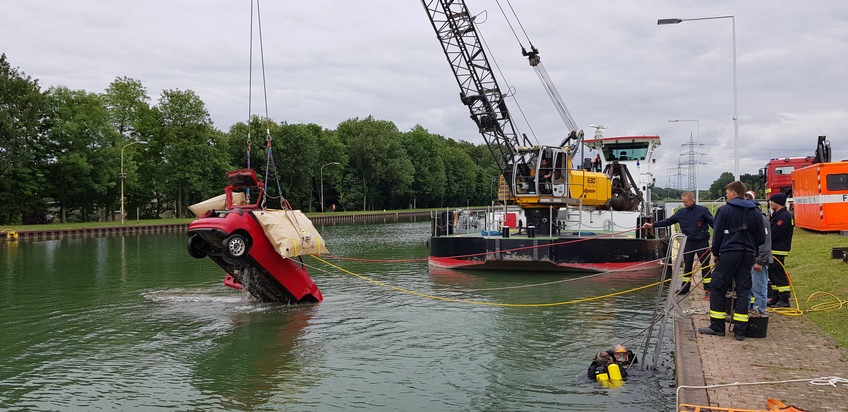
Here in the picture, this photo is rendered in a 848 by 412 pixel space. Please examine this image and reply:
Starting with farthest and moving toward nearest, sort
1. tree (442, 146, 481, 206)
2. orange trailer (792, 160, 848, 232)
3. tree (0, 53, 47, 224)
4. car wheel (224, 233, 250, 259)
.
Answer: tree (442, 146, 481, 206) → tree (0, 53, 47, 224) → orange trailer (792, 160, 848, 232) → car wheel (224, 233, 250, 259)

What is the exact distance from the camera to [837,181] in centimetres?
1978

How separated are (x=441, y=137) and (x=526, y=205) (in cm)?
11283

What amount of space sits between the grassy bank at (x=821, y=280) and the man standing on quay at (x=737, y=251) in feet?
3.60

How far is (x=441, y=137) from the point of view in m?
134

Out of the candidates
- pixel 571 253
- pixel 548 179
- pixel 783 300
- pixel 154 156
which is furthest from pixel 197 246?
pixel 154 156

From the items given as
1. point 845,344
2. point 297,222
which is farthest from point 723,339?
point 297,222

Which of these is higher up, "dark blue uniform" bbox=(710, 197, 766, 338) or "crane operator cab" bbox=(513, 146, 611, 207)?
"crane operator cab" bbox=(513, 146, 611, 207)

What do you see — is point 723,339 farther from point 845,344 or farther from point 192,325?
point 192,325

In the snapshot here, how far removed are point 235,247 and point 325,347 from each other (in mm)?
2680

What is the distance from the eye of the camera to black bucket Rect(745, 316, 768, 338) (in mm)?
8109

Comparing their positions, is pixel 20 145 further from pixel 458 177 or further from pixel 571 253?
pixel 458 177

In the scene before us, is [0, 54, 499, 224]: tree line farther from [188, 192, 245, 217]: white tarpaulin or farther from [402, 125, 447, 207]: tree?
[188, 192, 245, 217]: white tarpaulin

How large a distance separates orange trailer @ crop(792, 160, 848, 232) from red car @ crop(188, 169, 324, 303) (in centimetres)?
1577

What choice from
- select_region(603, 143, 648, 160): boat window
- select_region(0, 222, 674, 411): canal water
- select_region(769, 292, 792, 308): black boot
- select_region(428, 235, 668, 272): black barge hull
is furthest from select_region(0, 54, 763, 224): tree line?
select_region(769, 292, 792, 308): black boot
